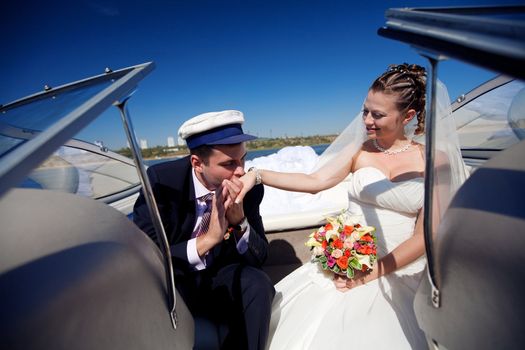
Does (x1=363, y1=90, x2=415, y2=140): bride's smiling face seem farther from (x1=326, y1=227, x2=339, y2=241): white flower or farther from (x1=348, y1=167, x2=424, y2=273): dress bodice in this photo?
(x1=326, y1=227, x2=339, y2=241): white flower

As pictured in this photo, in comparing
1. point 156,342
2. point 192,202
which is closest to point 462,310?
point 156,342

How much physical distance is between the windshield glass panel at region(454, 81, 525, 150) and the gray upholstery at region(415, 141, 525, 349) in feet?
0.71

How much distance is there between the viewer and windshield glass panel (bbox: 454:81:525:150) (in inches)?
39.0

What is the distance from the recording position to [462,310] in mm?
659

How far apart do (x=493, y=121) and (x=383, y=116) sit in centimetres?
63

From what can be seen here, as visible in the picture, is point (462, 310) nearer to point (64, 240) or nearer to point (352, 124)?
point (64, 240)

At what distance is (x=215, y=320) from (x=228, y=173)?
2.85 feet

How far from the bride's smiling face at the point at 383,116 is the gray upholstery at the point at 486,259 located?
1375mm

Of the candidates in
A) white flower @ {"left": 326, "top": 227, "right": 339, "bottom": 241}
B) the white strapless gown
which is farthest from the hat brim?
the white strapless gown

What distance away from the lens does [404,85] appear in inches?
75.0

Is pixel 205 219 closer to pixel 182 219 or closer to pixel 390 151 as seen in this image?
pixel 182 219

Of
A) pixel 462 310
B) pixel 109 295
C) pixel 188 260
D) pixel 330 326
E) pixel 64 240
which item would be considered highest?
pixel 64 240

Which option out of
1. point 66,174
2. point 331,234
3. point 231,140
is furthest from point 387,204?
point 66,174

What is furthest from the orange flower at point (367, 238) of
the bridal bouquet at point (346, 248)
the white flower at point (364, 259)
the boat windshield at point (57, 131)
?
the boat windshield at point (57, 131)
